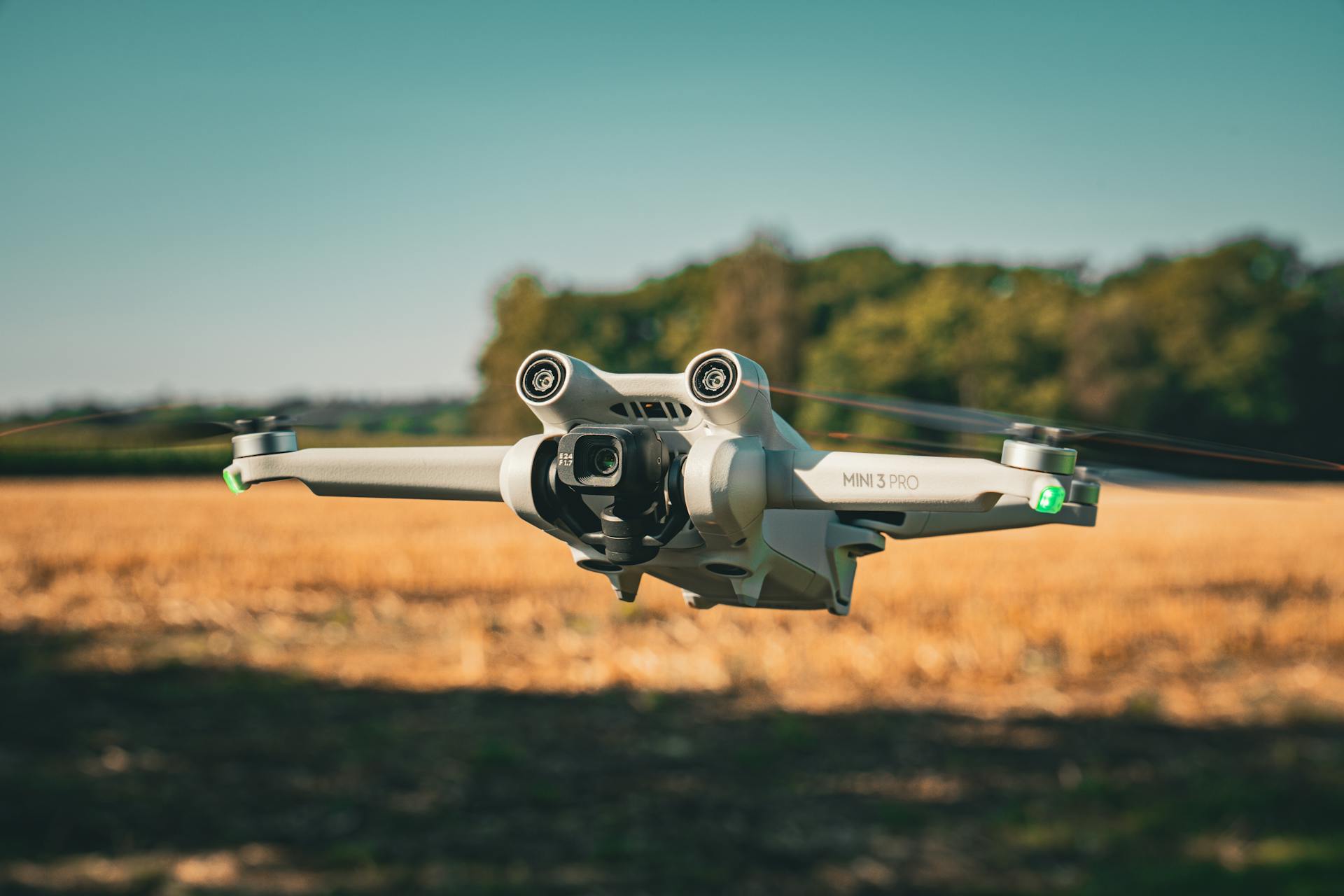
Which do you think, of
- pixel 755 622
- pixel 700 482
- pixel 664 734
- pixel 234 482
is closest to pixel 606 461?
pixel 700 482

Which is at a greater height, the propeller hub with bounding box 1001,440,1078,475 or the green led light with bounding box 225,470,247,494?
the propeller hub with bounding box 1001,440,1078,475

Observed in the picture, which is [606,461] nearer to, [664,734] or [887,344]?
[887,344]

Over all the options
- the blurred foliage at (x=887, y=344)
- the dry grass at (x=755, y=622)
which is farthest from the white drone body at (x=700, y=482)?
the dry grass at (x=755, y=622)

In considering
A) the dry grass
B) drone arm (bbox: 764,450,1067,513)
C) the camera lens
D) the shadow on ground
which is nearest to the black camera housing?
the camera lens

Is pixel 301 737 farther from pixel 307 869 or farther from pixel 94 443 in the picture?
pixel 94 443

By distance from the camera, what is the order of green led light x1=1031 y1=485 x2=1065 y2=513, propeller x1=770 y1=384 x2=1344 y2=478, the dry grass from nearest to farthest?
green led light x1=1031 y1=485 x2=1065 y2=513, propeller x1=770 y1=384 x2=1344 y2=478, the dry grass

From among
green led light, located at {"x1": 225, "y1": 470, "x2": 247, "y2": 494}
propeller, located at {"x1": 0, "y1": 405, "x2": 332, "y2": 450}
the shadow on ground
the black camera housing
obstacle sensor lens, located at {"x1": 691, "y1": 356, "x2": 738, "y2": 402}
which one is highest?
obstacle sensor lens, located at {"x1": 691, "y1": 356, "x2": 738, "y2": 402}

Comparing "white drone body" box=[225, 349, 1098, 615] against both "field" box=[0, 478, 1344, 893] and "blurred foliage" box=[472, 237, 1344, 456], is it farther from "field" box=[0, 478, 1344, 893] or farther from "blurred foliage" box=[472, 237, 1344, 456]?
"field" box=[0, 478, 1344, 893]
